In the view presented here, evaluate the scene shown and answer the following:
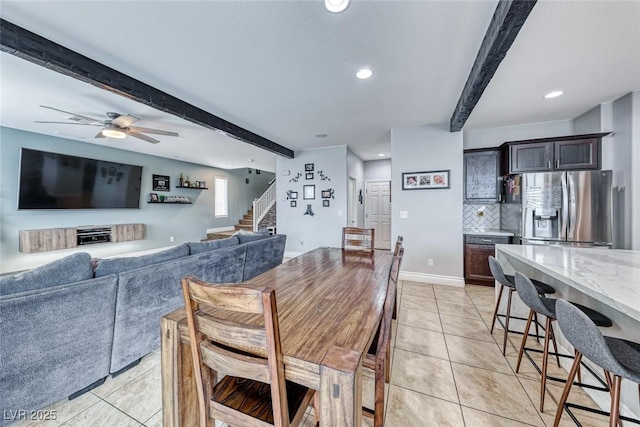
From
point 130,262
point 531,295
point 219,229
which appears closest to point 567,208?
point 531,295

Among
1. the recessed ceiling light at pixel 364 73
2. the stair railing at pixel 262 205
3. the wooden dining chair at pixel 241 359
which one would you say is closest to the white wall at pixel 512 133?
the recessed ceiling light at pixel 364 73

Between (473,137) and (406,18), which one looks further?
(473,137)

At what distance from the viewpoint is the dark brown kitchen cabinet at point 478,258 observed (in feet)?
12.1

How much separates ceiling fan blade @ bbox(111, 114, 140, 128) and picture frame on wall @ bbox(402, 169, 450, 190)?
421 centimetres

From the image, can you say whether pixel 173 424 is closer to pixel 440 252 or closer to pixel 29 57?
pixel 29 57

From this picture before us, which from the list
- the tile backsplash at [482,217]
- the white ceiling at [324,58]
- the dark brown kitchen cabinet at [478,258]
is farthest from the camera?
the tile backsplash at [482,217]

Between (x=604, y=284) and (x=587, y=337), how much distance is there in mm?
431

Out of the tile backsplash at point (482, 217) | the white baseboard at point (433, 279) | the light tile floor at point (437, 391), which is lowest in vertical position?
the light tile floor at point (437, 391)

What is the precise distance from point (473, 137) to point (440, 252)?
7.06 feet

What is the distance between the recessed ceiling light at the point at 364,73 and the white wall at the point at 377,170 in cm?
467

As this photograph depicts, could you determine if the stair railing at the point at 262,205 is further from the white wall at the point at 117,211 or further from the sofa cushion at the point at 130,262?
the sofa cushion at the point at 130,262

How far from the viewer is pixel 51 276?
152 cm

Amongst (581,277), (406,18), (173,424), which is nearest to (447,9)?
(406,18)

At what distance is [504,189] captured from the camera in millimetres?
3873
